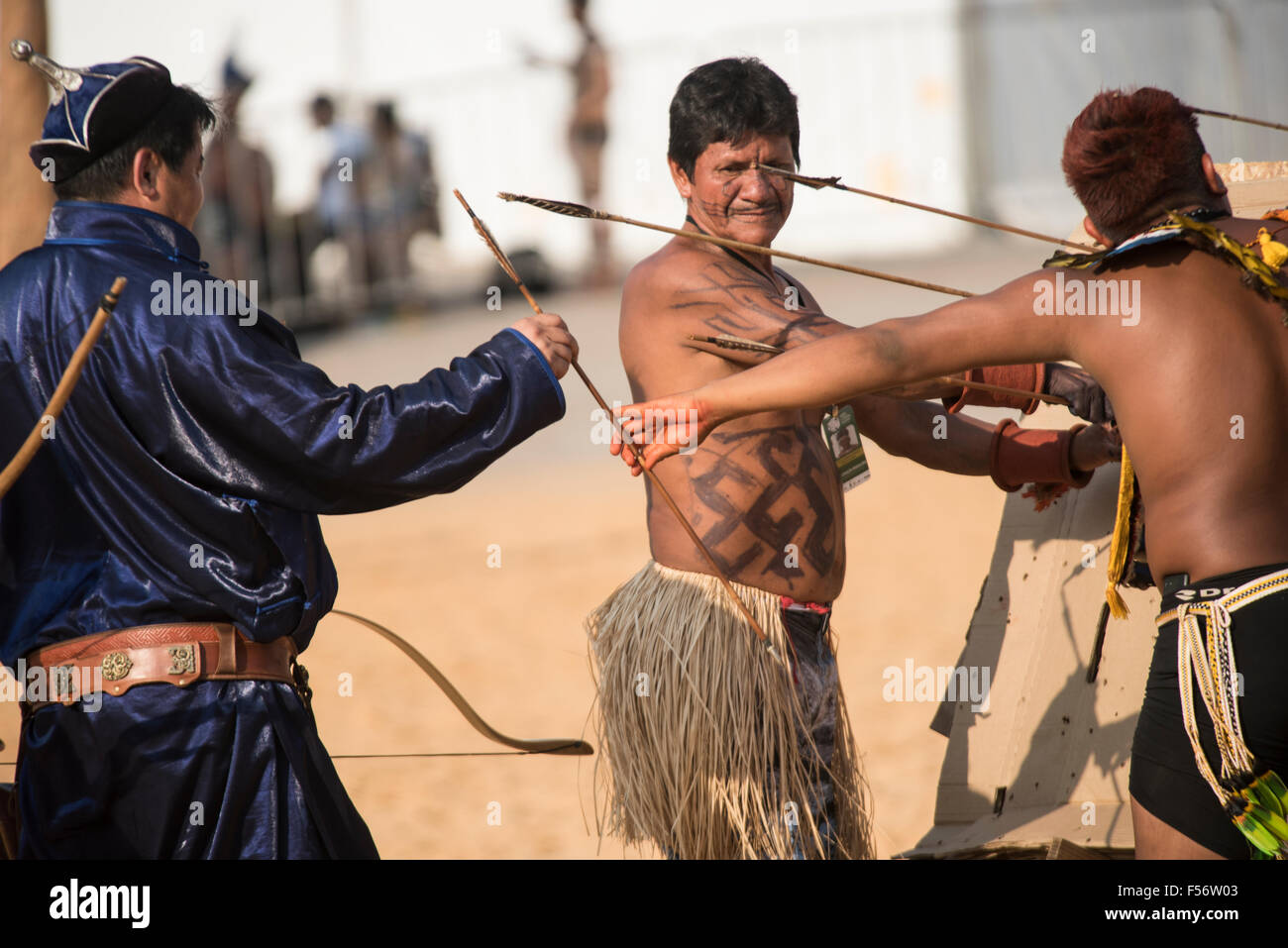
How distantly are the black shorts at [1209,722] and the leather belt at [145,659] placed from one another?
154 centimetres

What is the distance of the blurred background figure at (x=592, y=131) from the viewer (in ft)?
43.9

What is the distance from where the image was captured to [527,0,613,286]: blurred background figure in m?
13.4

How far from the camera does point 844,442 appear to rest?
3.45 meters

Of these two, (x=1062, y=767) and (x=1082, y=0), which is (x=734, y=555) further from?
(x=1082, y=0)

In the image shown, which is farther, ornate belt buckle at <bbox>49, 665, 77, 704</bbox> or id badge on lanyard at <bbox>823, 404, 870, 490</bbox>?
id badge on lanyard at <bbox>823, 404, 870, 490</bbox>

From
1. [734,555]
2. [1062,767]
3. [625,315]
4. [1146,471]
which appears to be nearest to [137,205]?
[625,315]

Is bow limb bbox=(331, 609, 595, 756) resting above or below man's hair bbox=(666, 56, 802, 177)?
below

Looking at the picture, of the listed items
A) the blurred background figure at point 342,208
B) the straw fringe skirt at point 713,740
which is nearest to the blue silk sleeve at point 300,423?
the straw fringe skirt at point 713,740

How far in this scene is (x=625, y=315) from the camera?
128 inches

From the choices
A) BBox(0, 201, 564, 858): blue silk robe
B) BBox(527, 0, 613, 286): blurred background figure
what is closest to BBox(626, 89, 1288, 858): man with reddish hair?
BBox(0, 201, 564, 858): blue silk robe

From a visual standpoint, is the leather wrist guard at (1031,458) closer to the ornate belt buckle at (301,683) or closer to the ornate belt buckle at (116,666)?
the ornate belt buckle at (301,683)

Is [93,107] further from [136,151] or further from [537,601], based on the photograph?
[537,601]

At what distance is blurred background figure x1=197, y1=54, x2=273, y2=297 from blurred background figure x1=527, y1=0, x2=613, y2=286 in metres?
2.94

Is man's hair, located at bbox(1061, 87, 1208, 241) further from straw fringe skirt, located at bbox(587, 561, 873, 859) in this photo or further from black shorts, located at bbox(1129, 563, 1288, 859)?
straw fringe skirt, located at bbox(587, 561, 873, 859)
